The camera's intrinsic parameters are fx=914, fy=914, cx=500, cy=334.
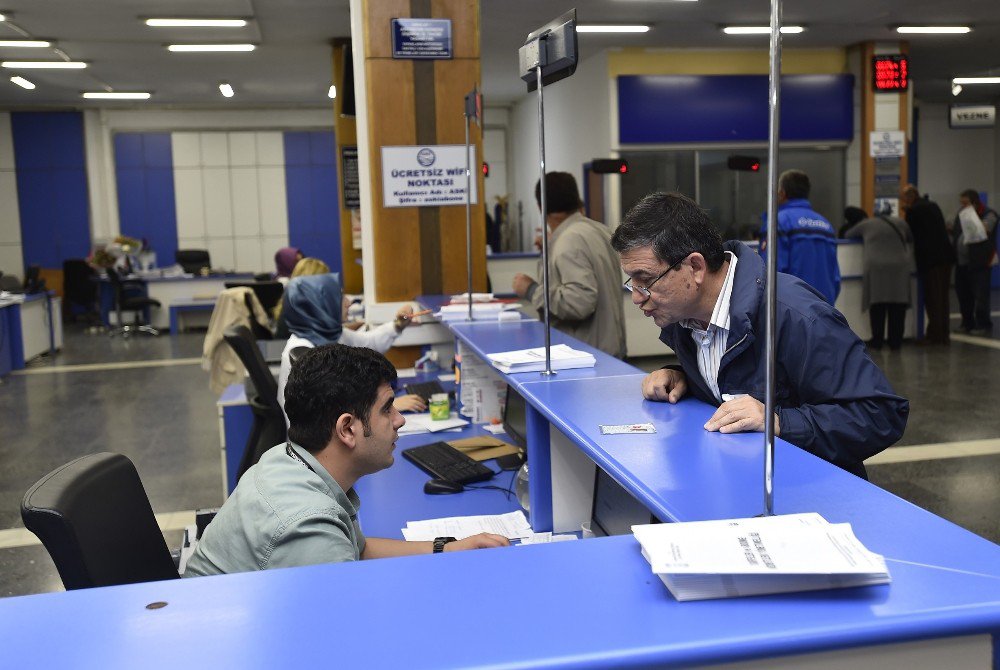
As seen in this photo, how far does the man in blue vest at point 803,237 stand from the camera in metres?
6.31

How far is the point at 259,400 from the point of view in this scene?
3891mm

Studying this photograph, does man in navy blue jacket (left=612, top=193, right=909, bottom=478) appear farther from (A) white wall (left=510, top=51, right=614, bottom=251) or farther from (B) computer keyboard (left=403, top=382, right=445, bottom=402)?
(A) white wall (left=510, top=51, right=614, bottom=251)

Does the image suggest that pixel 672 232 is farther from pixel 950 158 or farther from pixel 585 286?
pixel 950 158

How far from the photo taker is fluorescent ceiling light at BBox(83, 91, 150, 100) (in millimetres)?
12805

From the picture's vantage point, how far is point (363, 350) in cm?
198

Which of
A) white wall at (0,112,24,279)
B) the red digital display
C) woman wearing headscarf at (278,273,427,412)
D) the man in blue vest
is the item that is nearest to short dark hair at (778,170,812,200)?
the man in blue vest

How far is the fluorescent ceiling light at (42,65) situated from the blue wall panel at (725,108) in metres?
6.19

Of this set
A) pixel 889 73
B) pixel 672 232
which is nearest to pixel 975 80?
pixel 889 73

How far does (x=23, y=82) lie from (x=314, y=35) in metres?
4.76

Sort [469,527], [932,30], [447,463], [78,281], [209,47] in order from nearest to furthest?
[469,527], [447,463], [932,30], [209,47], [78,281]

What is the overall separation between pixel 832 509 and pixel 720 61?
9664 mm

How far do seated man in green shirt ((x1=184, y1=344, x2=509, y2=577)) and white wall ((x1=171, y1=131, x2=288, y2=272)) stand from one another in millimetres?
13409

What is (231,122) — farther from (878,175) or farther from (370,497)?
(370,497)

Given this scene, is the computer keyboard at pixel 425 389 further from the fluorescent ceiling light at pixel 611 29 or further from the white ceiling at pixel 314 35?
the fluorescent ceiling light at pixel 611 29
